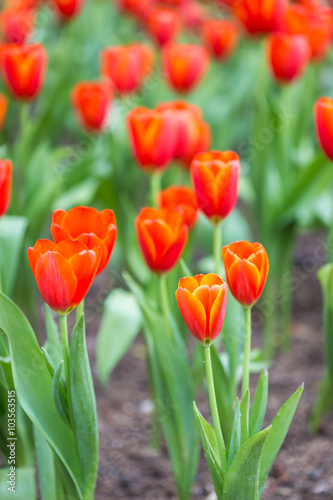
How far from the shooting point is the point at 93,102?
213cm

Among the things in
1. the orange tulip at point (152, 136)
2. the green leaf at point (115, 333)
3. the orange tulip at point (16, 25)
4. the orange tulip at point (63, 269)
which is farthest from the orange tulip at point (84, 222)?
the orange tulip at point (16, 25)

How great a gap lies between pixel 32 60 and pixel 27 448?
1.12 metres

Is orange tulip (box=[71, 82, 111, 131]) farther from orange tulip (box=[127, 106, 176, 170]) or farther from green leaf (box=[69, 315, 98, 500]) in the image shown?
green leaf (box=[69, 315, 98, 500])

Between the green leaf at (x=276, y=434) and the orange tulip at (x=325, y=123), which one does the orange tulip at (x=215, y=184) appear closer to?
the orange tulip at (x=325, y=123)

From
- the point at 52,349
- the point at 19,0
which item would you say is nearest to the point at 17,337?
the point at 52,349

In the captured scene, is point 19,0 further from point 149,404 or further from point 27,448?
point 27,448

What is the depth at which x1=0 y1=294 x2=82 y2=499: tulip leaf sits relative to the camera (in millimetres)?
1096

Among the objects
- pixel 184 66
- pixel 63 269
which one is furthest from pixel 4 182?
pixel 184 66

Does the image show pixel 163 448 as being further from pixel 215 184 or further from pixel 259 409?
pixel 215 184

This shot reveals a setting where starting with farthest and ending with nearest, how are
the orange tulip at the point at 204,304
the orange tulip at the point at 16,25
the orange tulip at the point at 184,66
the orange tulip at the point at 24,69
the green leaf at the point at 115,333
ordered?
1. the orange tulip at the point at 16,25
2. the orange tulip at the point at 184,66
3. the orange tulip at the point at 24,69
4. the green leaf at the point at 115,333
5. the orange tulip at the point at 204,304

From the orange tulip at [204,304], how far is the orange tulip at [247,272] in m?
0.04

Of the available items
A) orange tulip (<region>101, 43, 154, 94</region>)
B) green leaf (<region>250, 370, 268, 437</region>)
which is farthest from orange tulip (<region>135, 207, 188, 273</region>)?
orange tulip (<region>101, 43, 154, 94</region>)

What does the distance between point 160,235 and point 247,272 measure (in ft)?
0.74

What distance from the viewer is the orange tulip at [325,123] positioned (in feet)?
4.42
